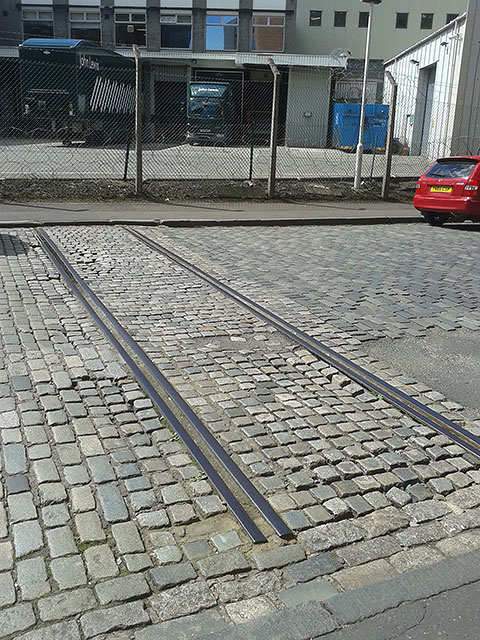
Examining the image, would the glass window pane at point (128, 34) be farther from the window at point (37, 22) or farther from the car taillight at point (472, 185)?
the car taillight at point (472, 185)

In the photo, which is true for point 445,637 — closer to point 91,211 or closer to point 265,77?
point 91,211

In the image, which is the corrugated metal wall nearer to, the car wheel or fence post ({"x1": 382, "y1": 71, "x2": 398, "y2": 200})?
fence post ({"x1": 382, "y1": 71, "x2": 398, "y2": 200})

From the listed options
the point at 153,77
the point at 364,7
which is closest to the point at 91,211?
the point at 153,77

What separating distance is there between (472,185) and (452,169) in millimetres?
852

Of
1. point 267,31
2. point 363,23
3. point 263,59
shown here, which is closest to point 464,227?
point 263,59

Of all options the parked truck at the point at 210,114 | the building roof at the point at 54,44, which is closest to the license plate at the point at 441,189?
the parked truck at the point at 210,114

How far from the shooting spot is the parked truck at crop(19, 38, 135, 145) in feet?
86.5

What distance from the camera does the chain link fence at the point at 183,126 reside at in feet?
68.7

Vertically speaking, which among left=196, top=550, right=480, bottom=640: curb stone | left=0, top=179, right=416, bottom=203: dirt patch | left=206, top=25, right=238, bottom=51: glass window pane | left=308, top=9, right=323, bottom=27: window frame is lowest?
left=196, top=550, right=480, bottom=640: curb stone

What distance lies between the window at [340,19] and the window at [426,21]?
624 centimetres

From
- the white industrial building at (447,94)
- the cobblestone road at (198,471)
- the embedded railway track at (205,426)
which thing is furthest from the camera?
the white industrial building at (447,94)

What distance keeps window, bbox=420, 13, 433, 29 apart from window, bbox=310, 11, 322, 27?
8262 mm

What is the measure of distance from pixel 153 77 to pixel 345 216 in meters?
24.0

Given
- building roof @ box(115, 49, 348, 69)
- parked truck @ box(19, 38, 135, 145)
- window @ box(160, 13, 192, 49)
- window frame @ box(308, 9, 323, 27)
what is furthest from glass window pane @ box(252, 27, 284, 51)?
parked truck @ box(19, 38, 135, 145)
